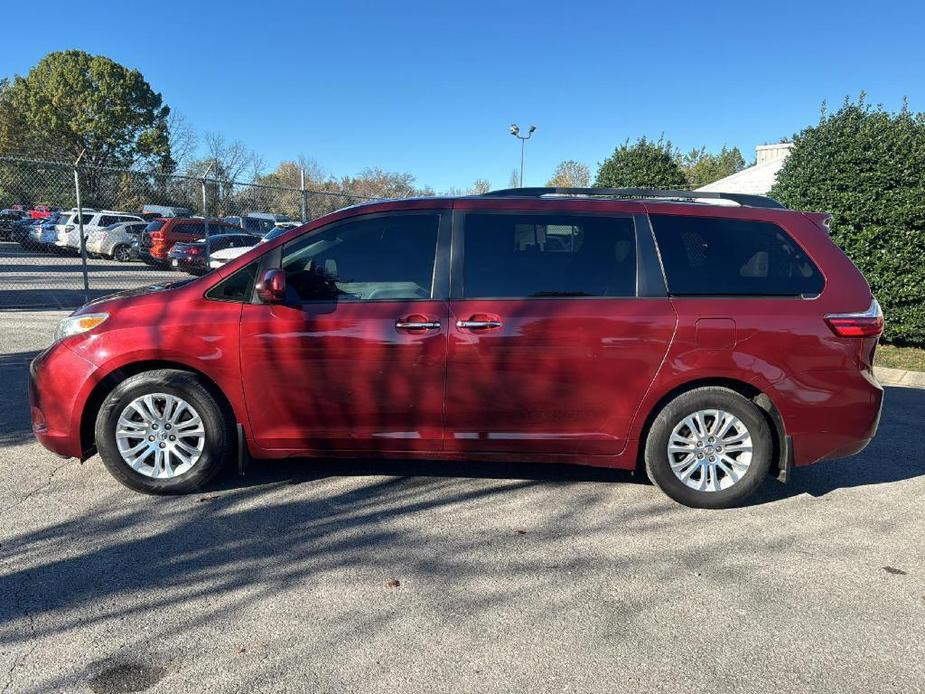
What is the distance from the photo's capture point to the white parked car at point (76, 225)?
74.7ft

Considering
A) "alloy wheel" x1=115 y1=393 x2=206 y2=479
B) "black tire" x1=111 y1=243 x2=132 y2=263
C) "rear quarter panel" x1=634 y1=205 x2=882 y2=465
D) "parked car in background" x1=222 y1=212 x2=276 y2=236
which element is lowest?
"alloy wheel" x1=115 y1=393 x2=206 y2=479

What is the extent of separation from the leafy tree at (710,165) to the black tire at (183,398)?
191 ft

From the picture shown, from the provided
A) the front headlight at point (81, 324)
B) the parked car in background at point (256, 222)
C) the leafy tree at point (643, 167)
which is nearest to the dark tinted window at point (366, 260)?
the front headlight at point (81, 324)

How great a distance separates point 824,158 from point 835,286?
22.2 ft

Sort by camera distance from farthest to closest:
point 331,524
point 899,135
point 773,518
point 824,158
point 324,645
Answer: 1. point 824,158
2. point 899,135
3. point 773,518
4. point 331,524
5. point 324,645

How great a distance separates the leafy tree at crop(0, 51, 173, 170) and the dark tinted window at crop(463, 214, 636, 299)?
4772cm

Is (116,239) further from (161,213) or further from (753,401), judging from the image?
(753,401)

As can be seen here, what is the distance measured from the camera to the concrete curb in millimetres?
8078

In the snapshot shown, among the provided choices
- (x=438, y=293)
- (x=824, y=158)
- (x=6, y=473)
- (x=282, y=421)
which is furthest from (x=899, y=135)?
(x=6, y=473)

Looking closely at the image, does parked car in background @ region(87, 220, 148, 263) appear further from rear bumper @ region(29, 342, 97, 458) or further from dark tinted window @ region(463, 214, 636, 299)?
dark tinted window @ region(463, 214, 636, 299)

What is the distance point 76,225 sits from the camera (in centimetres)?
2283

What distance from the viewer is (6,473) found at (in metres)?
4.43

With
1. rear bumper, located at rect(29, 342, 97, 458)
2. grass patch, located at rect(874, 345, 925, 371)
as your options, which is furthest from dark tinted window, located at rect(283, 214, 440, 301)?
grass patch, located at rect(874, 345, 925, 371)

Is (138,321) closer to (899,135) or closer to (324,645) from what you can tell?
(324,645)
